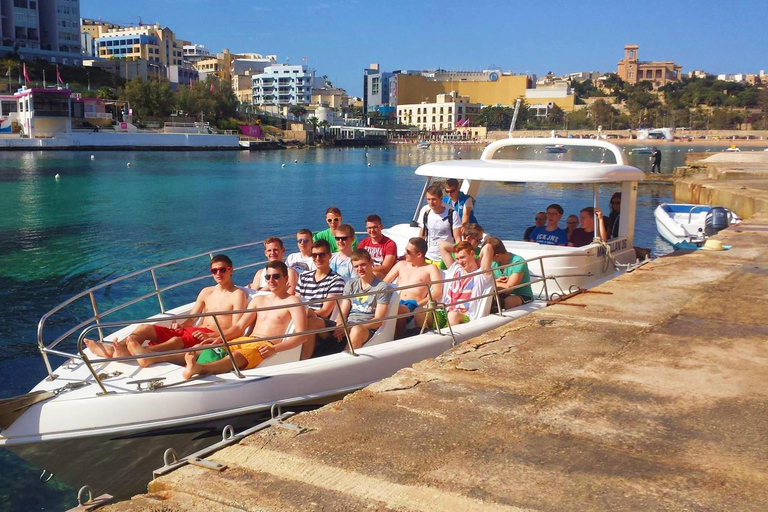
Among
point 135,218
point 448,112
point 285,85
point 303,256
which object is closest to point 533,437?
point 303,256


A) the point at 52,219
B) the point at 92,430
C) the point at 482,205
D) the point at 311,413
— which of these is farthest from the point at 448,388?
the point at 52,219

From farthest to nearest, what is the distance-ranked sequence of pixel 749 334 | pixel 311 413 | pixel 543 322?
pixel 543 322 < pixel 749 334 < pixel 311 413

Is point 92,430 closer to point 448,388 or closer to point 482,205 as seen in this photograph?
point 448,388

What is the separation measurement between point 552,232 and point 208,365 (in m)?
5.86

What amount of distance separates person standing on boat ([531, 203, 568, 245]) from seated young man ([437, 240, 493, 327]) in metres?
2.34

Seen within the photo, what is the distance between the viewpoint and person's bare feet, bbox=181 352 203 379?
6008 mm

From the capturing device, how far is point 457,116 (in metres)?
192

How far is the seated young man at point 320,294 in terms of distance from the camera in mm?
6766

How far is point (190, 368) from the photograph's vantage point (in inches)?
237

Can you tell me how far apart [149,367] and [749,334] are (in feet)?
19.2

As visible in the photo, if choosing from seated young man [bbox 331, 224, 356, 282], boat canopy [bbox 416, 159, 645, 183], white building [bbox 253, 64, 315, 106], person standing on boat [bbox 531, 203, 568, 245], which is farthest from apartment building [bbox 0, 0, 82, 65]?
seated young man [bbox 331, 224, 356, 282]

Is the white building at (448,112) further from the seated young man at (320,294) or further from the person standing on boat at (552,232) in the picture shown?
the seated young man at (320,294)

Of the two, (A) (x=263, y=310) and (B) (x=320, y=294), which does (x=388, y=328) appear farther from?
(A) (x=263, y=310)

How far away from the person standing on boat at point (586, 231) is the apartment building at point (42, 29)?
13183cm
